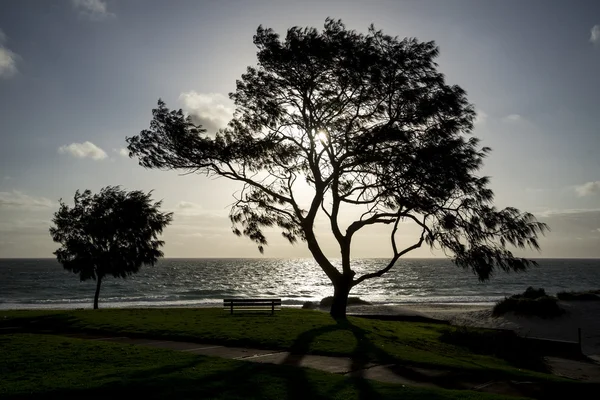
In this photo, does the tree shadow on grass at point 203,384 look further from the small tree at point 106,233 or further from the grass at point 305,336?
the small tree at point 106,233

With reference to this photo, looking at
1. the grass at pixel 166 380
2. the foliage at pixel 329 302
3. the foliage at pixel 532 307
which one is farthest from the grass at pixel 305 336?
the foliage at pixel 329 302

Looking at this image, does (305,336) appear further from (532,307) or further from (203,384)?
(532,307)

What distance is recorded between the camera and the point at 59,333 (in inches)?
783

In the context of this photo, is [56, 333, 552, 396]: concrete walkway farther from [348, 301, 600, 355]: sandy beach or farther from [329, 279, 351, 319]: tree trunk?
[348, 301, 600, 355]: sandy beach

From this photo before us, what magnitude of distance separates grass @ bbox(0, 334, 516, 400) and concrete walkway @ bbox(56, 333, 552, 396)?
41.5 inches

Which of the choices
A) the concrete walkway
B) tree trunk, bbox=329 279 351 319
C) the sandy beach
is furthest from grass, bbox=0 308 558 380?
the sandy beach

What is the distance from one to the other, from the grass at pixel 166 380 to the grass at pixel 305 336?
3.64m

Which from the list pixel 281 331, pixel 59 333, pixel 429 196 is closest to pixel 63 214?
pixel 59 333

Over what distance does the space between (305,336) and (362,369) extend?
555cm

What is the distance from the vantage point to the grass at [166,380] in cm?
998

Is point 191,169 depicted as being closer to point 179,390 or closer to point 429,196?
point 429,196

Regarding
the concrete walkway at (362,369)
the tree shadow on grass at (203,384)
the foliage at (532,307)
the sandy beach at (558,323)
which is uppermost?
the tree shadow on grass at (203,384)

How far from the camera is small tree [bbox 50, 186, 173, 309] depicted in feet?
117

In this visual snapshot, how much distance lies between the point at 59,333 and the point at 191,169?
35.2ft
